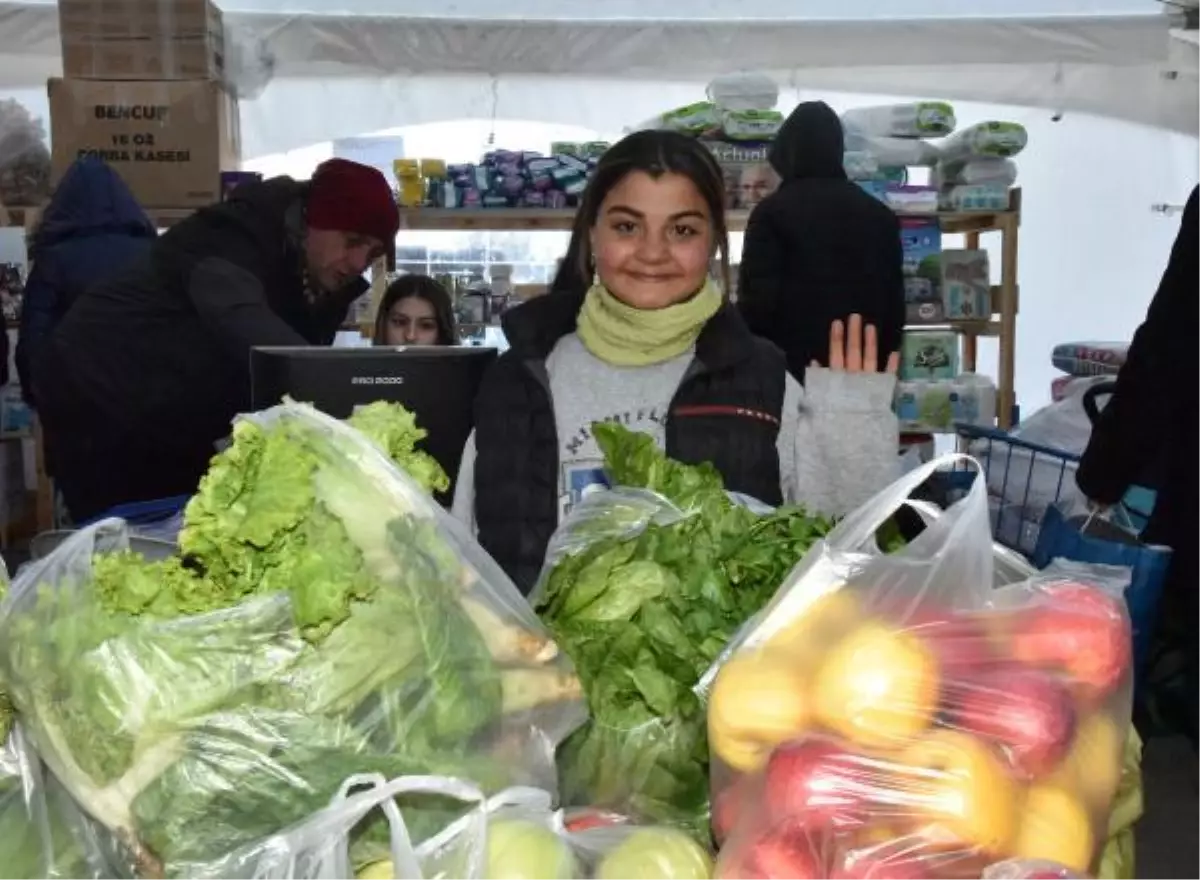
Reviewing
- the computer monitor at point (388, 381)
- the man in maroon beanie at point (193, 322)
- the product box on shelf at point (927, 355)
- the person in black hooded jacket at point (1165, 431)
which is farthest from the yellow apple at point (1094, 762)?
the product box on shelf at point (927, 355)

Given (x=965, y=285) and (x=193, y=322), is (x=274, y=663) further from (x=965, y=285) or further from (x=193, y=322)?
(x=965, y=285)

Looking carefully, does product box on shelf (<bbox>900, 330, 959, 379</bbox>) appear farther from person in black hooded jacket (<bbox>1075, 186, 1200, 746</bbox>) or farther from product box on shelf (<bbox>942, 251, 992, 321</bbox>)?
person in black hooded jacket (<bbox>1075, 186, 1200, 746</bbox>)

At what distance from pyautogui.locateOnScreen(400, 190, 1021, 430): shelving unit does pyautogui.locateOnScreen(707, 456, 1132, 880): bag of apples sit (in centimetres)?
→ 390

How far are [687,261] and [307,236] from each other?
128cm

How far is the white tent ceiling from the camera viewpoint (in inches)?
192

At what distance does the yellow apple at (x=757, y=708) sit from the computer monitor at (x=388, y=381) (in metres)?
0.64

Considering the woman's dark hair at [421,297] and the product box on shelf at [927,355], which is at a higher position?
the woman's dark hair at [421,297]

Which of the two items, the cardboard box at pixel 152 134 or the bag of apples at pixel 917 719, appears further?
the cardboard box at pixel 152 134

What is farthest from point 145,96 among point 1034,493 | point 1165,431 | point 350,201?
point 1165,431

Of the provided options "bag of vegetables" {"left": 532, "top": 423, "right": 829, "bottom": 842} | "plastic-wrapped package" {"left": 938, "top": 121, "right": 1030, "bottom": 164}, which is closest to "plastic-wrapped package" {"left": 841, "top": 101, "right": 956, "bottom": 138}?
"plastic-wrapped package" {"left": 938, "top": 121, "right": 1030, "bottom": 164}

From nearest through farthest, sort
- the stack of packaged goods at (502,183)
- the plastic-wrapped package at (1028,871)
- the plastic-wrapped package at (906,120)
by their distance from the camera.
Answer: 1. the plastic-wrapped package at (1028,871)
2. the stack of packaged goods at (502,183)
3. the plastic-wrapped package at (906,120)

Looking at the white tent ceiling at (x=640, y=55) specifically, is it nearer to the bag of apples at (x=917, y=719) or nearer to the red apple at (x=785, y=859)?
the bag of apples at (x=917, y=719)

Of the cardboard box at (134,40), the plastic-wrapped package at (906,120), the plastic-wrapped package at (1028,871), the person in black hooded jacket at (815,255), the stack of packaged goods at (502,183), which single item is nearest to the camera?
the plastic-wrapped package at (1028,871)

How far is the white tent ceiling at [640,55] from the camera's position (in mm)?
4871
